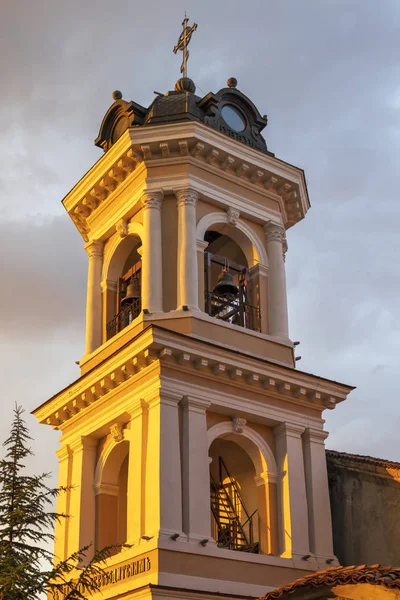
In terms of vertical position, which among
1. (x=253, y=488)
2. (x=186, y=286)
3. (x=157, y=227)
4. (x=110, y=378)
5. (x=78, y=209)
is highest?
(x=78, y=209)

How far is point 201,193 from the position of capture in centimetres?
2072

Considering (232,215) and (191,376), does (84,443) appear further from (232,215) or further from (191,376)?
(232,215)

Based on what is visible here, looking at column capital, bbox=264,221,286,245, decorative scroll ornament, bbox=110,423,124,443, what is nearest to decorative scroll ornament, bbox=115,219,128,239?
column capital, bbox=264,221,286,245

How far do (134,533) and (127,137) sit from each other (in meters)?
8.00

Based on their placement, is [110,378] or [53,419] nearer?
[110,378]

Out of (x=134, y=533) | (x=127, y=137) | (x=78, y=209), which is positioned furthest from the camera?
(x=78, y=209)

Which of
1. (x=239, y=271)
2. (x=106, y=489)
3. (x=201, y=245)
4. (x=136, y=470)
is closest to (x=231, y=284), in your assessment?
(x=201, y=245)

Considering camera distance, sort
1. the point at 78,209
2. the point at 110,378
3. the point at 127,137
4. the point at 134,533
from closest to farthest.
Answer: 1. the point at 134,533
2. the point at 110,378
3. the point at 127,137
4. the point at 78,209

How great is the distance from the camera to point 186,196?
20438 mm

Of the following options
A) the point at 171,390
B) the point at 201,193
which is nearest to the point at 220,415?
the point at 171,390

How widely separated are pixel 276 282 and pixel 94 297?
3924 millimetres

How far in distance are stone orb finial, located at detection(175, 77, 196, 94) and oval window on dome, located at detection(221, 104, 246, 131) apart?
2.99 ft

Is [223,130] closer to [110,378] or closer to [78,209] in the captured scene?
[78,209]

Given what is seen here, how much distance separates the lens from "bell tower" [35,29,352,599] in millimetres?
17781
